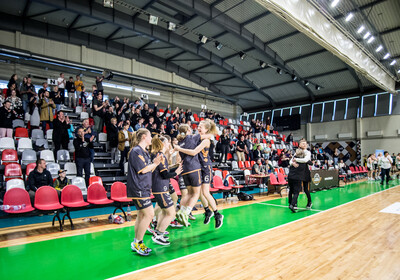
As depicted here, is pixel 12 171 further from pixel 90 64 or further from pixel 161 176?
pixel 90 64

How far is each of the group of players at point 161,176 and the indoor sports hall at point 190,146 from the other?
0.02 meters

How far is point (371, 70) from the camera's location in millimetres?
12398

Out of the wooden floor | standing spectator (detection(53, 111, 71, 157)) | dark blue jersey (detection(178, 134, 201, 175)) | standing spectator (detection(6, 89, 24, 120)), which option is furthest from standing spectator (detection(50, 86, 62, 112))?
dark blue jersey (detection(178, 134, 201, 175))

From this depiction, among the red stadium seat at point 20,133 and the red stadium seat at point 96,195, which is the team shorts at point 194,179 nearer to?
the red stadium seat at point 96,195

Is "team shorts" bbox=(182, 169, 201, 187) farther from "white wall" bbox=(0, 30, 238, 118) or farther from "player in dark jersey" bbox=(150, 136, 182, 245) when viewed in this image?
"white wall" bbox=(0, 30, 238, 118)

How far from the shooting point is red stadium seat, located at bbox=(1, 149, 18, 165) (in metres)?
6.66

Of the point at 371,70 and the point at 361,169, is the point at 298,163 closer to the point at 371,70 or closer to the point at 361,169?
the point at 371,70

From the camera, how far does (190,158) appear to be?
4.46 meters

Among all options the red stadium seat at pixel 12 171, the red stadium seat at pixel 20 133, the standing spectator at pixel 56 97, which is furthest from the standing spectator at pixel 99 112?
the red stadium seat at pixel 12 171

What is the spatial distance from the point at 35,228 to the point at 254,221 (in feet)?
14.3

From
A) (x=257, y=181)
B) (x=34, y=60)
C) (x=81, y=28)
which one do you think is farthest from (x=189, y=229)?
(x=81, y=28)

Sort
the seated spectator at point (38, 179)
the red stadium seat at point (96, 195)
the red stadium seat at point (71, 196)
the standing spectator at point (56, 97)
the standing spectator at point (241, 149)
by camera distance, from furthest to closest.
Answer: the standing spectator at point (241, 149) < the standing spectator at point (56, 97) < the seated spectator at point (38, 179) < the red stadium seat at point (96, 195) < the red stadium seat at point (71, 196)

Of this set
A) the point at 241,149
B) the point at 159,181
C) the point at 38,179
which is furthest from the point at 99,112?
the point at 241,149

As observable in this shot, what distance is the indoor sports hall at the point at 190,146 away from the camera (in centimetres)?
347
